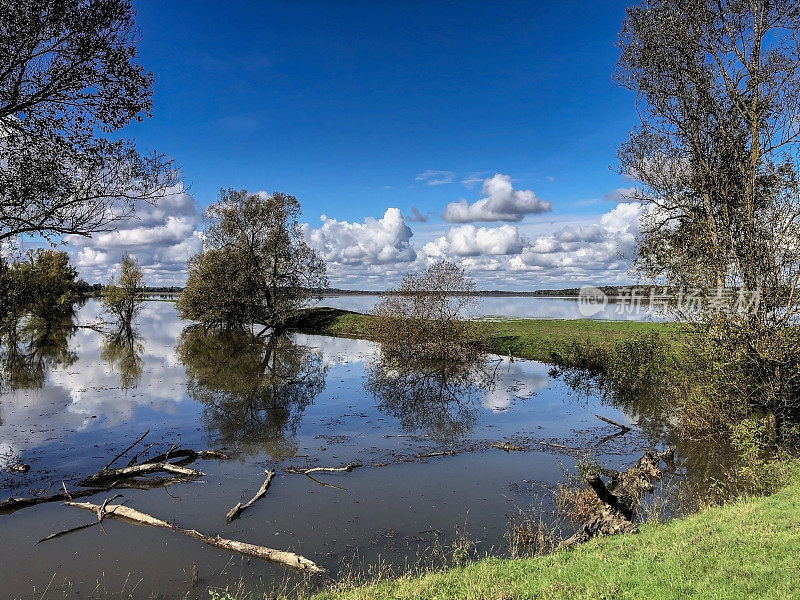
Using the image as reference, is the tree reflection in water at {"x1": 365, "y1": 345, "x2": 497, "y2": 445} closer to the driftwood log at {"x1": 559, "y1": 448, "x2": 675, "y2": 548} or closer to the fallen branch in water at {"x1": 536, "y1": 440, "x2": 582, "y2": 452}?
the fallen branch in water at {"x1": 536, "y1": 440, "x2": 582, "y2": 452}

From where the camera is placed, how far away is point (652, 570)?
7699 millimetres

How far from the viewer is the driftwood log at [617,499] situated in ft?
34.5

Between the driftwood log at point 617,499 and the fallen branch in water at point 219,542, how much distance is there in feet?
16.9

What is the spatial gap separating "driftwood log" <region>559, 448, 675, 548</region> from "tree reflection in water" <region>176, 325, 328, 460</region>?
9.94 metres

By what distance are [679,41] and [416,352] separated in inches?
1095

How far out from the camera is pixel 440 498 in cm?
1347

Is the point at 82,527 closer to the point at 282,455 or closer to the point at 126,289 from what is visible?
the point at 282,455

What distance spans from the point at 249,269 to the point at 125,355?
2254cm

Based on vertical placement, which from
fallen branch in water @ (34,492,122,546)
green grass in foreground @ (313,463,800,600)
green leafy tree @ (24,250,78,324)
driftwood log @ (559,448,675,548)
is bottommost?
fallen branch in water @ (34,492,122,546)

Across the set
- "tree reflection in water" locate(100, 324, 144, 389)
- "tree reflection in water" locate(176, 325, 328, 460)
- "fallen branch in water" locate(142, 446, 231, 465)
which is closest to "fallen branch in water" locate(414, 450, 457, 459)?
"tree reflection in water" locate(176, 325, 328, 460)

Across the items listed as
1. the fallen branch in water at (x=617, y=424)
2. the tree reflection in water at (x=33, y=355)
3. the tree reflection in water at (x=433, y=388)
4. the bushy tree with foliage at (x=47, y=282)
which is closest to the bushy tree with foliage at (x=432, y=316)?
the tree reflection in water at (x=433, y=388)

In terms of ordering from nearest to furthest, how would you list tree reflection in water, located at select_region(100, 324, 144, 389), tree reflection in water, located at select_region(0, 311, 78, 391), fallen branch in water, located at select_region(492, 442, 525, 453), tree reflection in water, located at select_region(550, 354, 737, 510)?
tree reflection in water, located at select_region(550, 354, 737, 510)
fallen branch in water, located at select_region(492, 442, 525, 453)
tree reflection in water, located at select_region(0, 311, 78, 391)
tree reflection in water, located at select_region(100, 324, 144, 389)

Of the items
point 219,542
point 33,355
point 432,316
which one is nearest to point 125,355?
point 33,355

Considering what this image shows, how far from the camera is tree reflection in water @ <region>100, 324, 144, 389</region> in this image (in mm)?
31094
